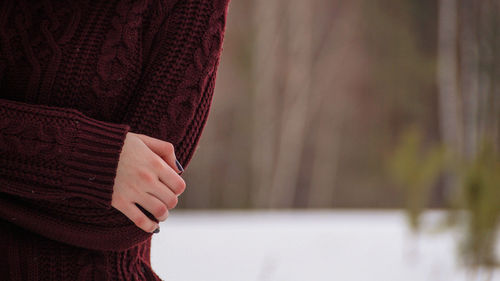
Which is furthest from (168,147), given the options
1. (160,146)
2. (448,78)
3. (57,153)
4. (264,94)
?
(448,78)

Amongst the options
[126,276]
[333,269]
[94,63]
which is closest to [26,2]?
[94,63]

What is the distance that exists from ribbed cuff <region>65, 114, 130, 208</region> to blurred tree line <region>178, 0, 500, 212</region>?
438 centimetres

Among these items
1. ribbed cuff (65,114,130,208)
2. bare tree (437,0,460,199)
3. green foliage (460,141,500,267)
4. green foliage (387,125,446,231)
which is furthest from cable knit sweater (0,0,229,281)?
bare tree (437,0,460,199)

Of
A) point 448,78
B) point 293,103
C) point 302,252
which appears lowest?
point 302,252

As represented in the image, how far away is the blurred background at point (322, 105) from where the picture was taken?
5.00m

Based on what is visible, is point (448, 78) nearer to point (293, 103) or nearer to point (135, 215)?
point (293, 103)

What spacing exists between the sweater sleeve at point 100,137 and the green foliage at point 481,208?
1708 mm

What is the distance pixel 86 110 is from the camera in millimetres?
593

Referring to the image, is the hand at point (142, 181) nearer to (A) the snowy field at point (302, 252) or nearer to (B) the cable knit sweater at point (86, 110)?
(B) the cable knit sweater at point (86, 110)

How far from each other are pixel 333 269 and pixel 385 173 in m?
3.10

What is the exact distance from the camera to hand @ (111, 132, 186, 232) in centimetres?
53

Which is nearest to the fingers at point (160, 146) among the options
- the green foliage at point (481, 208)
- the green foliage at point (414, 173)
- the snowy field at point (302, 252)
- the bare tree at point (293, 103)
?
the snowy field at point (302, 252)

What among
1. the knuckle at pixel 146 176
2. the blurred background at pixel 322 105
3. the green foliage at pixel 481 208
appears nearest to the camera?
the knuckle at pixel 146 176

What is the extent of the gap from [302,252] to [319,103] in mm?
2913
